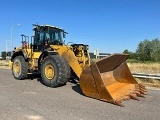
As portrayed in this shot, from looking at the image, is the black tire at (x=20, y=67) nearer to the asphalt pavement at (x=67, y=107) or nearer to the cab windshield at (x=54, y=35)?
the cab windshield at (x=54, y=35)

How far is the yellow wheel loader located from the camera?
7.74 meters

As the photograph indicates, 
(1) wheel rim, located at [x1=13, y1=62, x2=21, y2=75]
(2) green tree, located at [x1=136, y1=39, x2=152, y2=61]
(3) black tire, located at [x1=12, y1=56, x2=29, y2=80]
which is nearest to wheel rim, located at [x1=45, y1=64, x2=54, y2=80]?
(3) black tire, located at [x1=12, y1=56, x2=29, y2=80]

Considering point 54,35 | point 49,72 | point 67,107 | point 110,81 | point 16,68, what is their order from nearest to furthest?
point 67,107, point 110,81, point 49,72, point 54,35, point 16,68

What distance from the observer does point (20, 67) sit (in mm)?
12289

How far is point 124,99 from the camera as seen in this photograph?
7.58m

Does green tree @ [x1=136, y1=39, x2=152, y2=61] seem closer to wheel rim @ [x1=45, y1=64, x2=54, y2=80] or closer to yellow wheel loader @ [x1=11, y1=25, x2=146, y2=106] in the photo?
yellow wheel loader @ [x1=11, y1=25, x2=146, y2=106]

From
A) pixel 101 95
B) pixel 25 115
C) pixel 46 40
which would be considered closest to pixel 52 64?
pixel 46 40

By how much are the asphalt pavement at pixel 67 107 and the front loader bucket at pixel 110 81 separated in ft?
0.78

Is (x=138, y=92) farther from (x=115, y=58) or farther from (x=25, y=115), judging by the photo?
(x=25, y=115)

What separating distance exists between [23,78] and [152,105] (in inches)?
283

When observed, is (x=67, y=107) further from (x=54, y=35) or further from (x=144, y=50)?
(x=144, y=50)

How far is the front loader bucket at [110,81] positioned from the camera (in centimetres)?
746

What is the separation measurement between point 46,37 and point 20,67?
2033mm

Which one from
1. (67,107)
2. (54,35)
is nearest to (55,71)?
(54,35)
